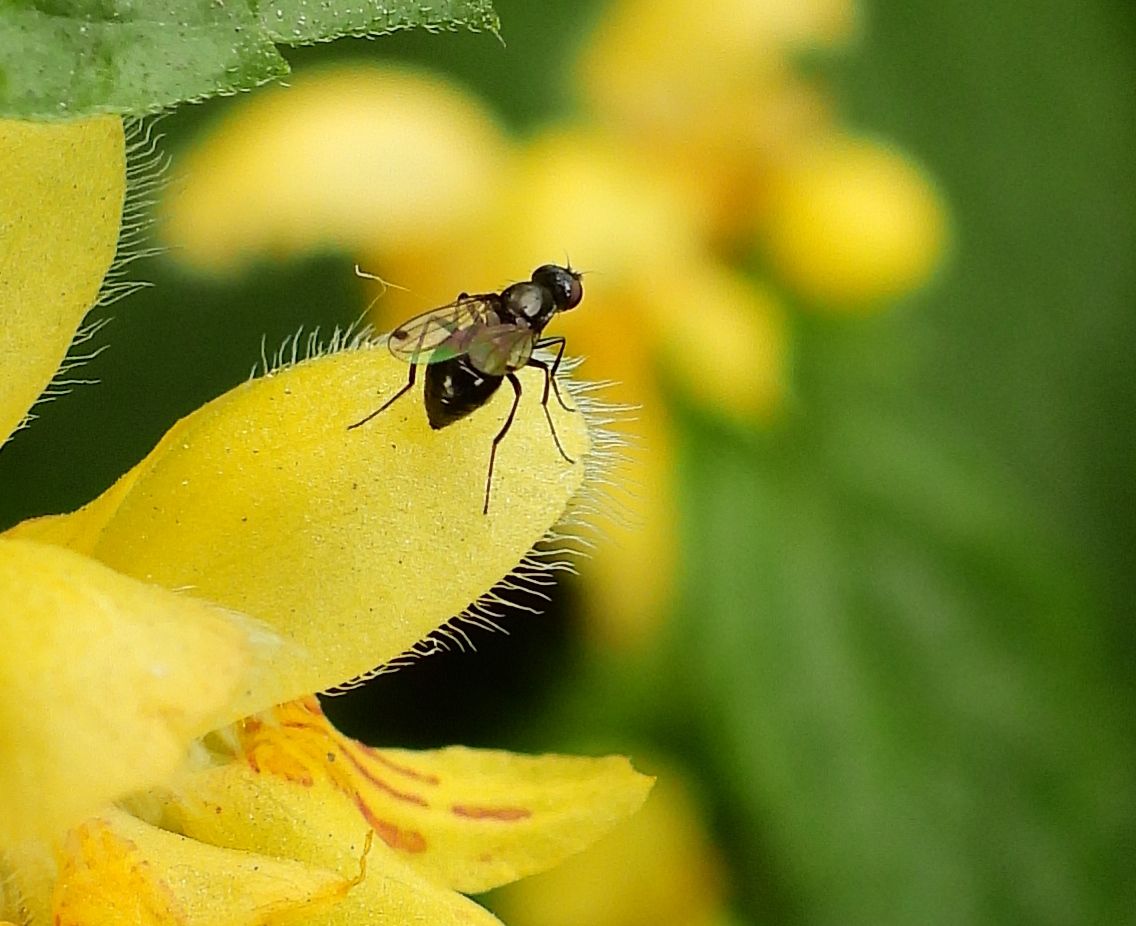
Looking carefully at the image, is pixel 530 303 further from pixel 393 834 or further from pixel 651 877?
pixel 651 877

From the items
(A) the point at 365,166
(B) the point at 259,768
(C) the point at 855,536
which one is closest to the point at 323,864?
(B) the point at 259,768

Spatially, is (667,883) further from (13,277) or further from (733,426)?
(13,277)

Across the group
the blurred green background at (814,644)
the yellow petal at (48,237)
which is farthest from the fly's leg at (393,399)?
the blurred green background at (814,644)

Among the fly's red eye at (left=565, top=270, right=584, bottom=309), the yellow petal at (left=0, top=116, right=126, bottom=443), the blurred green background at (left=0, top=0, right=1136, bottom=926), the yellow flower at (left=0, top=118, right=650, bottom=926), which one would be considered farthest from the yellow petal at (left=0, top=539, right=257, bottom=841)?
the blurred green background at (left=0, top=0, right=1136, bottom=926)

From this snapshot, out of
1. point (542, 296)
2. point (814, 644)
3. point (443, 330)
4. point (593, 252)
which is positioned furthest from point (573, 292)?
point (814, 644)

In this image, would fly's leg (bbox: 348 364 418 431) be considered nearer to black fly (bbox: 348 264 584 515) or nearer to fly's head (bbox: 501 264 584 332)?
black fly (bbox: 348 264 584 515)
